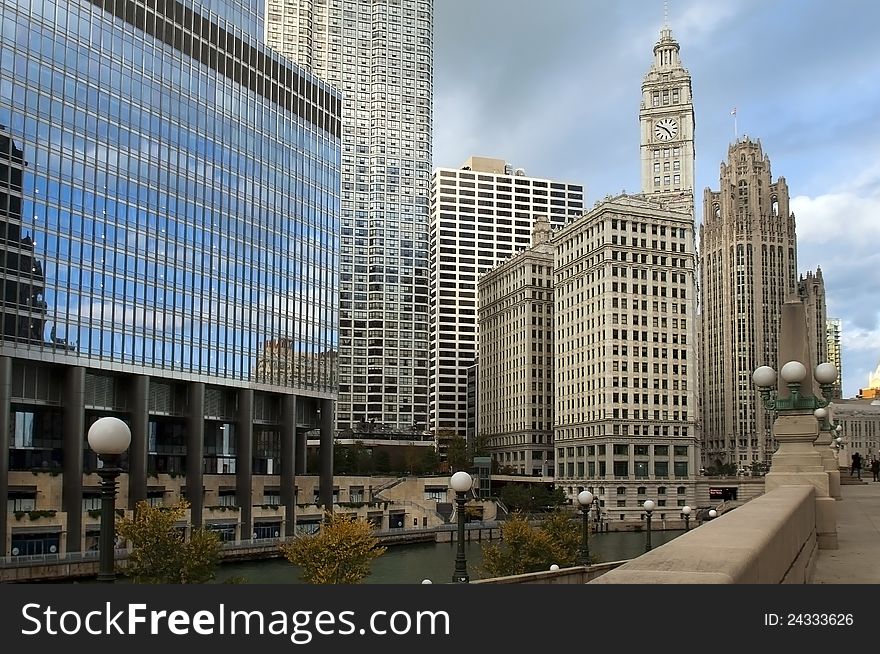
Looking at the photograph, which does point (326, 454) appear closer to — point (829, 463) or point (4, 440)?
point (4, 440)

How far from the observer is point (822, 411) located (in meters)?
38.2

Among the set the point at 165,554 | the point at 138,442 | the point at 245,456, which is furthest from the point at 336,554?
the point at 245,456

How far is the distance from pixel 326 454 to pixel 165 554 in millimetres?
44298

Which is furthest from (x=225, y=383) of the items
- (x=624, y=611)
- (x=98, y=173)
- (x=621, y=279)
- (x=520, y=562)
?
(x=624, y=611)

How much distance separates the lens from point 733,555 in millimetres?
7855

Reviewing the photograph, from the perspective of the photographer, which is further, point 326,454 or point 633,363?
point 633,363

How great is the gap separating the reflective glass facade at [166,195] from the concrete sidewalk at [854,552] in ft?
182

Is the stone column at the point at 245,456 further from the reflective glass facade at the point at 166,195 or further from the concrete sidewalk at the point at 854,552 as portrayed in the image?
the concrete sidewalk at the point at 854,552

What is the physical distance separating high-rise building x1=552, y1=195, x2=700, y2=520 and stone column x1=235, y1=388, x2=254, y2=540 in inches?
2498

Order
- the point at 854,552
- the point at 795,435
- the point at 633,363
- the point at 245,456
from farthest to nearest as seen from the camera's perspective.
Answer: the point at 633,363 < the point at 245,456 < the point at 795,435 < the point at 854,552

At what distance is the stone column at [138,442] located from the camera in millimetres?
76000

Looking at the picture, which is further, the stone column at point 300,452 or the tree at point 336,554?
the stone column at point 300,452

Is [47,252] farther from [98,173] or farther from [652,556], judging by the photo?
[652,556]

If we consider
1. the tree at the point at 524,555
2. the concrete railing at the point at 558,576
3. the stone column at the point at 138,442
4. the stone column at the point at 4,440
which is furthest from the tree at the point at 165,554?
the concrete railing at the point at 558,576
